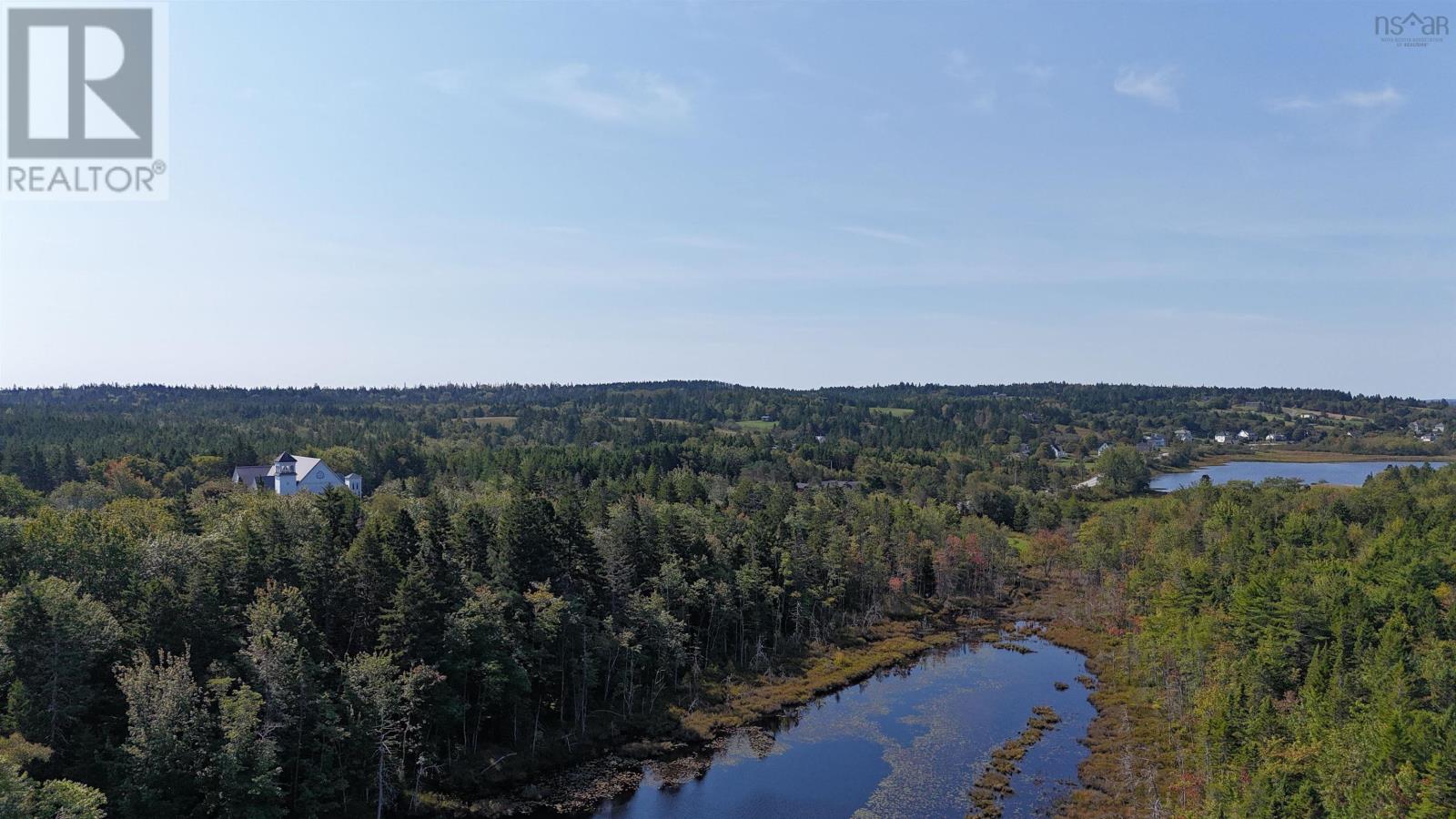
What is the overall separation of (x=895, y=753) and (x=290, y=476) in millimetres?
95195

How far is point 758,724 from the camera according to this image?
217 feet

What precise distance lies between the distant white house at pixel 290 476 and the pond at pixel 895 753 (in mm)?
77626

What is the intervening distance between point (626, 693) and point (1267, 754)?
142 feet

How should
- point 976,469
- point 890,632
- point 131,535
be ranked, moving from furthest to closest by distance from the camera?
point 976,469 → point 890,632 → point 131,535

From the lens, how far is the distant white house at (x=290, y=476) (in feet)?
379

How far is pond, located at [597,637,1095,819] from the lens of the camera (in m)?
51.7

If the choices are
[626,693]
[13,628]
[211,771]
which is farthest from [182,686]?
[626,693]

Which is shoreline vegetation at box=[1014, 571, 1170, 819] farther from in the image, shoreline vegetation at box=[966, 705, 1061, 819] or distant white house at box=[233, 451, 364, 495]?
distant white house at box=[233, 451, 364, 495]

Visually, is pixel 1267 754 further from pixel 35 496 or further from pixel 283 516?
pixel 35 496

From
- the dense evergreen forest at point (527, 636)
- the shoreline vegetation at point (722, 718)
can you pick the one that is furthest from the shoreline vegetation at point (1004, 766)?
the shoreline vegetation at point (722, 718)

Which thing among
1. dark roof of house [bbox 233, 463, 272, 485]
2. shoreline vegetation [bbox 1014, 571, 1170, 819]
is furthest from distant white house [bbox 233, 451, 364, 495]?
shoreline vegetation [bbox 1014, 571, 1170, 819]

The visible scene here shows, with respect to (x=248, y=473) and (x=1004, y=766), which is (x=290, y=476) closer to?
(x=248, y=473)

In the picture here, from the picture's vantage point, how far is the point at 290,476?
382 feet

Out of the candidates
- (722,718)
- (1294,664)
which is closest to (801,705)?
(722,718)
